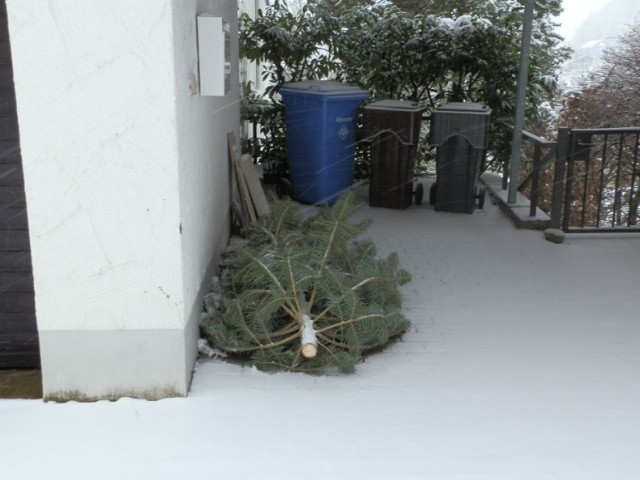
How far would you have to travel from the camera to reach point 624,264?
5.47 m

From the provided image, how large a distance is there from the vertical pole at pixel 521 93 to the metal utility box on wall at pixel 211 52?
141 inches

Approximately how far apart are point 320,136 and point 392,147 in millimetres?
748

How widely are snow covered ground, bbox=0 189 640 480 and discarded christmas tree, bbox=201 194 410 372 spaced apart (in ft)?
0.39

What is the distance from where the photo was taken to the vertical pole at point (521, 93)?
20.6ft

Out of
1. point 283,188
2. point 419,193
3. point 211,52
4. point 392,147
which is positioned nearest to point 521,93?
point 392,147

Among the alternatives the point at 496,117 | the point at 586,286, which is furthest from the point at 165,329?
the point at 496,117

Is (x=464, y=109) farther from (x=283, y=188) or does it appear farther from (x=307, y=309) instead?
(x=307, y=309)

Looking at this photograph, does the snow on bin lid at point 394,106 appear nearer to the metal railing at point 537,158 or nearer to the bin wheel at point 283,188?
the metal railing at point 537,158

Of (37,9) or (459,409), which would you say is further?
(459,409)

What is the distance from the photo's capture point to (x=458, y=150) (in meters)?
6.98

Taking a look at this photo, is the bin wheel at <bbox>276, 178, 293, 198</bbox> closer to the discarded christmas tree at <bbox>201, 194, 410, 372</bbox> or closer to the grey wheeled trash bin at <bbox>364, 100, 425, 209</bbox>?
the grey wheeled trash bin at <bbox>364, 100, 425, 209</bbox>

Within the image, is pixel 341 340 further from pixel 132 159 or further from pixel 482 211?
pixel 482 211

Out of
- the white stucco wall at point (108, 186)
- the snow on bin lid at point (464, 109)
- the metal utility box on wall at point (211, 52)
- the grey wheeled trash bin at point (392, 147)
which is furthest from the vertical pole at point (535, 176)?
the white stucco wall at point (108, 186)

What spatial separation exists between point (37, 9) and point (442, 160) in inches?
192
